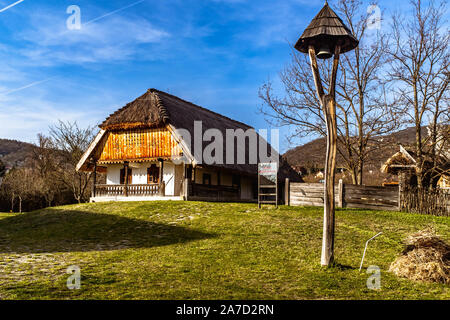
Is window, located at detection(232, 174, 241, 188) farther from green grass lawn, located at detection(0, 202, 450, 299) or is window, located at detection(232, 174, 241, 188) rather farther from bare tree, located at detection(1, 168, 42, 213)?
bare tree, located at detection(1, 168, 42, 213)

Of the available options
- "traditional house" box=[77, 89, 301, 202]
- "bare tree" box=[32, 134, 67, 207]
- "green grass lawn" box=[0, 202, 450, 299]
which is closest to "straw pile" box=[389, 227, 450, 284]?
"green grass lawn" box=[0, 202, 450, 299]

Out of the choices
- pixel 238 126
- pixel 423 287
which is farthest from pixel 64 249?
pixel 238 126

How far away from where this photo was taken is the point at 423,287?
7301mm

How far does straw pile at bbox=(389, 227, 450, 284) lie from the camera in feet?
25.3

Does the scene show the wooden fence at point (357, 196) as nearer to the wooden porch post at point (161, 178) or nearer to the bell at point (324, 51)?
the wooden porch post at point (161, 178)

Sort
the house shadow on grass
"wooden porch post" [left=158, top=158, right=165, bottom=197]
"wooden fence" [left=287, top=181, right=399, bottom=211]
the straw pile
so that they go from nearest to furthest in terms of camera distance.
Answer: the straw pile, the house shadow on grass, "wooden fence" [left=287, top=181, right=399, bottom=211], "wooden porch post" [left=158, top=158, right=165, bottom=197]

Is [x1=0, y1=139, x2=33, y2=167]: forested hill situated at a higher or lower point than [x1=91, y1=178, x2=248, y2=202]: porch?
higher

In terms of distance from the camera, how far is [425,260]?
8.00 metres

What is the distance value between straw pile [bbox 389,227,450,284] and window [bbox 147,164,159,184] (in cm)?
1878

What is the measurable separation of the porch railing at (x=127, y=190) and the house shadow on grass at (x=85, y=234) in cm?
487

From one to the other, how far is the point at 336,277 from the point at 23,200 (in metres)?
42.2

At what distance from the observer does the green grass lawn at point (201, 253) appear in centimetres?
695

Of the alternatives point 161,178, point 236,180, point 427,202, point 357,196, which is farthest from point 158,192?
point 427,202

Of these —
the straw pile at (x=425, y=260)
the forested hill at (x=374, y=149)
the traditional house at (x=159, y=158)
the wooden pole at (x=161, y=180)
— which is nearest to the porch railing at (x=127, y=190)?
the traditional house at (x=159, y=158)
